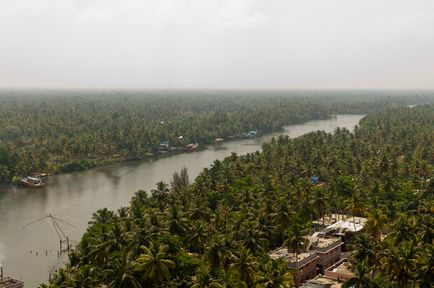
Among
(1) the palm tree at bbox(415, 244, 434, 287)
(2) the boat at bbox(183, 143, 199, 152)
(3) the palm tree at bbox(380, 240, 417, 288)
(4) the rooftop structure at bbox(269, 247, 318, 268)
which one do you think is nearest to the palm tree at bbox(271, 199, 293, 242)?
(4) the rooftop structure at bbox(269, 247, 318, 268)

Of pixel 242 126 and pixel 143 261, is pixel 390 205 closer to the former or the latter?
pixel 143 261

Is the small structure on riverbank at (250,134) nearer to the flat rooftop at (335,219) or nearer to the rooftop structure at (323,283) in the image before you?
the flat rooftop at (335,219)

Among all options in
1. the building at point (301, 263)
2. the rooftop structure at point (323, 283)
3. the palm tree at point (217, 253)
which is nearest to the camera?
the palm tree at point (217, 253)

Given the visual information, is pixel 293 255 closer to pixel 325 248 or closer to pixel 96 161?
pixel 325 248

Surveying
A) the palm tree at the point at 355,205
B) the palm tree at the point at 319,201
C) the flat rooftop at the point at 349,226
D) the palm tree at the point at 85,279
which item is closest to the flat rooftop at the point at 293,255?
the flat rooftop at the point at 349,226

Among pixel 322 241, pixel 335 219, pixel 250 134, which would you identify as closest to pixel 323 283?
pixel 322 241

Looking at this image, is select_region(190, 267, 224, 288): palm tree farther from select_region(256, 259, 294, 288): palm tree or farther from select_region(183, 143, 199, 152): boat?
select_region(183, 143, 199, 152): boat
